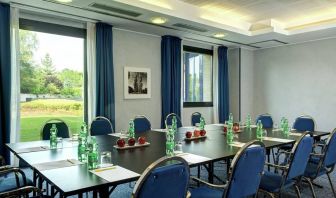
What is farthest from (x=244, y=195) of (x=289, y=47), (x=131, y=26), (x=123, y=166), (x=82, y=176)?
(x=289, y=47)

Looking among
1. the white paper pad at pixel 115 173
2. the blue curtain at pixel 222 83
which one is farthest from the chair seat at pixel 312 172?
the blue curtain at pixel 222 83

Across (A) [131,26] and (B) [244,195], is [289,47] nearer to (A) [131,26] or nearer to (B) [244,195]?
(A) [131,26]

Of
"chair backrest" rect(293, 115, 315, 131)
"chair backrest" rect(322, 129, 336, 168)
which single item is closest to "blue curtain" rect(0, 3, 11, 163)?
"chair backrest" rect(322, 129, 336, 168)

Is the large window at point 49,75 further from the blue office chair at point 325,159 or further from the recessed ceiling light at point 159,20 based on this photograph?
the blue office chair at point 325,159

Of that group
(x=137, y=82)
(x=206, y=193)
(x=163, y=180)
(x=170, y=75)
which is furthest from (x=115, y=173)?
(x=170, y=75)

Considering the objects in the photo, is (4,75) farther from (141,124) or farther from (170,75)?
(170,75)

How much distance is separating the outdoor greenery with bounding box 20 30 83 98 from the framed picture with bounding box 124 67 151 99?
0.93 metres

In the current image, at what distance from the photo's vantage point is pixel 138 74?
5.98m

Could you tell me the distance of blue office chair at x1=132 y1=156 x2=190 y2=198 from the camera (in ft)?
4.83

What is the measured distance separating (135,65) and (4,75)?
2526 millimetres

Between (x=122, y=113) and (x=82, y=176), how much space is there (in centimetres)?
399

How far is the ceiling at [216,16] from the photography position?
170 inches

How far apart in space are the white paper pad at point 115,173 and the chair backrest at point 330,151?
213 cm

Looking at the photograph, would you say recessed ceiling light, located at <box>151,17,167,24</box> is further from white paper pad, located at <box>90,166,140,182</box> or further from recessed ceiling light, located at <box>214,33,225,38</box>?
white paper pad, located at <box>90,166,140,182</box>
